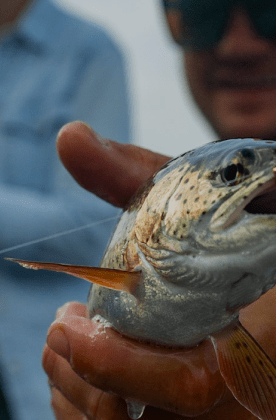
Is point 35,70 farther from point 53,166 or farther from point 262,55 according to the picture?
point 262,55

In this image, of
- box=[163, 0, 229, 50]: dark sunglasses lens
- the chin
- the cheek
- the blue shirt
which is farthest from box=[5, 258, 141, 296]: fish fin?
box=[163, 0, 229, 50]: dark sunglasses lens

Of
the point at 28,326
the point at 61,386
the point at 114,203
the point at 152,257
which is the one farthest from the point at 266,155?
the point at 28,326

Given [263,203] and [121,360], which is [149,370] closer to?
[121,360]

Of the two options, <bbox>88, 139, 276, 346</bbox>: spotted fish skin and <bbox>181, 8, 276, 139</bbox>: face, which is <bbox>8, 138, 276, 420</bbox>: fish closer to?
<bbox>88, 139, 276, 346</bbox>: spotted fish skin

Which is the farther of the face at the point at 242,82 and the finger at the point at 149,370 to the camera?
the face at the point at 242,82

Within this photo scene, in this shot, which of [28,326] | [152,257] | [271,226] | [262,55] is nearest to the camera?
[271,226]

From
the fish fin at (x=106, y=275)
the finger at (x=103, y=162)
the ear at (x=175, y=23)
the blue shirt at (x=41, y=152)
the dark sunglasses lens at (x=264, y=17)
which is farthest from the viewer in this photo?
the ear at (x=175, y=23)

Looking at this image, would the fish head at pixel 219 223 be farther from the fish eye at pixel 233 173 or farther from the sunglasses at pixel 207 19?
the sunglasses at pixel 207 19

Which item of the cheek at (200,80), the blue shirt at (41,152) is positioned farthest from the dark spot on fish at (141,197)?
the cheek at (200,80)
